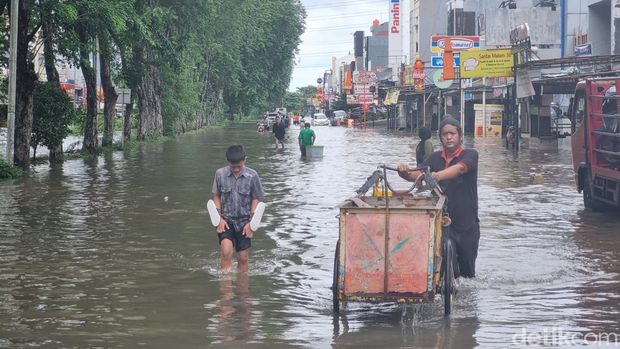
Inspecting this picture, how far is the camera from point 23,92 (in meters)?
28.9

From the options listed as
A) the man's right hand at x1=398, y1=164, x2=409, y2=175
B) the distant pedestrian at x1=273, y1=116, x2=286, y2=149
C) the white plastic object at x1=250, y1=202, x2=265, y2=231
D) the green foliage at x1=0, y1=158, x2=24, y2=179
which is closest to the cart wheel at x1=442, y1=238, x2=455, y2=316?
the man's right hand at x1=398, y1=164, x2=409, y2=175

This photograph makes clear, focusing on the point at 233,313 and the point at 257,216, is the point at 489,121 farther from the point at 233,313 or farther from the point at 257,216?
the point at 233,313

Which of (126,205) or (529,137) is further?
(529,137)

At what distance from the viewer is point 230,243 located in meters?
11.1

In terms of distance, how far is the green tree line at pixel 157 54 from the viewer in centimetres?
2886

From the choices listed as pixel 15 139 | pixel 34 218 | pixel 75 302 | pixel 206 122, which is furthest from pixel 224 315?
pixel 206 122

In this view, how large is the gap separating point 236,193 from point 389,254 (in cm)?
250

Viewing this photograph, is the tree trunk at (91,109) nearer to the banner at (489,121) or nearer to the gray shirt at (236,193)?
the gray shirt at (236,193)

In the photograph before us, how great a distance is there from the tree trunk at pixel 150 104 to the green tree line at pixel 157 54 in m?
0.07

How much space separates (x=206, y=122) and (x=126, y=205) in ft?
247

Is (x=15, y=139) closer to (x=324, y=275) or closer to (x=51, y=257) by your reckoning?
(x=51, y=257)

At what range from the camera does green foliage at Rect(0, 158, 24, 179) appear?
2705 centimetres

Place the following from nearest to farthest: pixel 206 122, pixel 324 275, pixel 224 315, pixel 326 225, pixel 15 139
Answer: pixel 224 315, pixel 324 275, pixel 326 225, pixel 15 139, pixel 206 122

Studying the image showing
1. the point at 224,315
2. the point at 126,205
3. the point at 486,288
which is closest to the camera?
the point at 224,315
